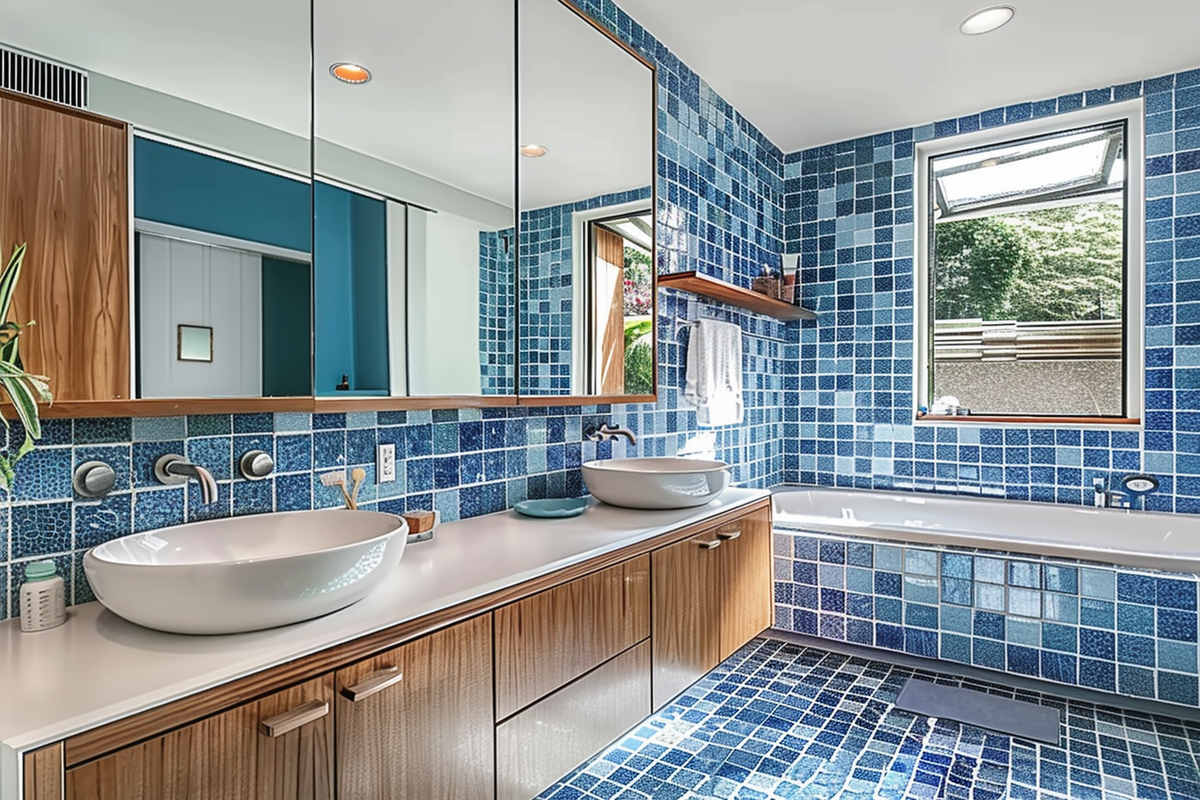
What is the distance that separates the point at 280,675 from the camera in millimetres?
1117

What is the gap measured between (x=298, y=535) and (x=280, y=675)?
517 millimetres

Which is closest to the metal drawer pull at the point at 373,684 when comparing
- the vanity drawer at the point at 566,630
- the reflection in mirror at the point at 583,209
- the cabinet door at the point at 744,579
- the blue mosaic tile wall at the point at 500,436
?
the vanity drawer at the point at 566,630

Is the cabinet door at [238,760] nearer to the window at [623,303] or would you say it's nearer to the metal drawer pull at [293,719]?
the metal drawer pull at [293,719]

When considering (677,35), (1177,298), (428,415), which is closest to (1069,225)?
(1177,298)

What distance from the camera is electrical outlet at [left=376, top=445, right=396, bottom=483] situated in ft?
6.33

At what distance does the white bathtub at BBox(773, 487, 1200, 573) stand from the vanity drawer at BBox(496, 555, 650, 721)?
5.15 ft

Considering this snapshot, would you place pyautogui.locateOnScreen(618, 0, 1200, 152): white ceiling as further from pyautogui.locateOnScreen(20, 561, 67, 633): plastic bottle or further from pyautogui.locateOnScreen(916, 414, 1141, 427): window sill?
pyautogui.locateOnScreen(20, 561, 67, 633): plastic bottle

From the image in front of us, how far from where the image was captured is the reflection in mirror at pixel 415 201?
1.71 metres

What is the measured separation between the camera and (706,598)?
235 cm

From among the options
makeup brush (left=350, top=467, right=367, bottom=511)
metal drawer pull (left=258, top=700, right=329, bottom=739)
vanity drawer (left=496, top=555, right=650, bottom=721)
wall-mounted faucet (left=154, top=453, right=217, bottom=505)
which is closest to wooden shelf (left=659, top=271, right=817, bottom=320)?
vanity drawer (left=496, top=555, right=650, bottom=721)

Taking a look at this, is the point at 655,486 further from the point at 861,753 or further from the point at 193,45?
the point at 193,45

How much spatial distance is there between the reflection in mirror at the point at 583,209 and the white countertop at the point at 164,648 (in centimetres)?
72

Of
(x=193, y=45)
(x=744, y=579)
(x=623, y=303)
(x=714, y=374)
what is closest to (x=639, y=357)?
(x=623, y=303)

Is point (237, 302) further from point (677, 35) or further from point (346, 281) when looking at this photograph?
point (677, 35)
